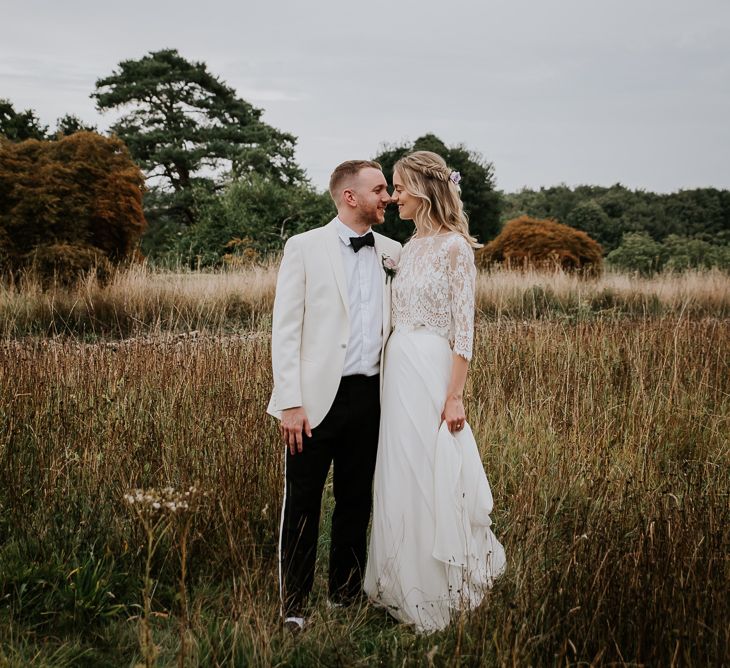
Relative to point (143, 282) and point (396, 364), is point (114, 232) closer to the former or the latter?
point (143, 282)

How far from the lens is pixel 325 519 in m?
3.89

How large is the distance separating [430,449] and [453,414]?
190 millimetres

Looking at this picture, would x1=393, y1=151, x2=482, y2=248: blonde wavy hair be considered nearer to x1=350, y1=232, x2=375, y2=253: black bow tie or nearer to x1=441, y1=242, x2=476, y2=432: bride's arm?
x1=441, y1=242, x2=476, y2=432: bride's arm

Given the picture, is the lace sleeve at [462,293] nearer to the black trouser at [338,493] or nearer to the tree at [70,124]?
the black trouser at [338,493]

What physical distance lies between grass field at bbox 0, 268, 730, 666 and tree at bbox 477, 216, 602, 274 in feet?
30.5

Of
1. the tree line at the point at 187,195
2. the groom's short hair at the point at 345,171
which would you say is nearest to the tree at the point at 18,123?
the tree line at the point at 187,195

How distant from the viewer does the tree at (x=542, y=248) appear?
1569cm

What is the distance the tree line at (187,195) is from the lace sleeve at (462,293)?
840cm

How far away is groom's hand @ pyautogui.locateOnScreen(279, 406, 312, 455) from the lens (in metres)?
2.80

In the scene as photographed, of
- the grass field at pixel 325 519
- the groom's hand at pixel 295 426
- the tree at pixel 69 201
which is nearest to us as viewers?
the grass field at pixel 325 519

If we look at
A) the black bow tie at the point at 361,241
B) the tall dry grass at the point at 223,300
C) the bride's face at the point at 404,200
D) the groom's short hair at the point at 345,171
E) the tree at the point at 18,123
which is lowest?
the tall dry grass at the point at 223,300

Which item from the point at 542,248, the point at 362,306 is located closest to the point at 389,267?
the point at 362,306

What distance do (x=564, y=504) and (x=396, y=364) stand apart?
5.12 feet

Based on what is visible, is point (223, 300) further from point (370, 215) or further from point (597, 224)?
point (597, 224)
